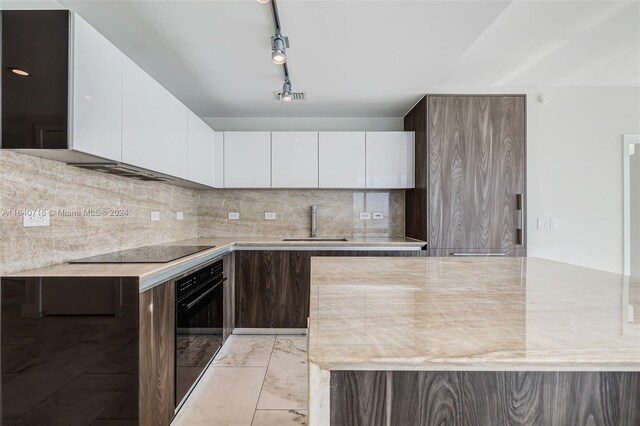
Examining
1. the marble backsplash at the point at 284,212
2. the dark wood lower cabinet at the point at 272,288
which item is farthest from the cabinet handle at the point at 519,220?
the marble backsplash at the point at 284,212

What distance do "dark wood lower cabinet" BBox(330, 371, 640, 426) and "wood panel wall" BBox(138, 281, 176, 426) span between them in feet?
3.70

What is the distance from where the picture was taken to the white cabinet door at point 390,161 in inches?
129

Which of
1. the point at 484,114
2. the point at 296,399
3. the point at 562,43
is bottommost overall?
the point at 296,399

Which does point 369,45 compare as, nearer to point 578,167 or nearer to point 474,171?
point 474,171

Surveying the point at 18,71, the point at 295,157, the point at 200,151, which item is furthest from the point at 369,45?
the point at 18,71

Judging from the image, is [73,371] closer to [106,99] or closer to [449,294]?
[106,99]

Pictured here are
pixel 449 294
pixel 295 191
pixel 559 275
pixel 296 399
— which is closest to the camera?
pixel 449 294

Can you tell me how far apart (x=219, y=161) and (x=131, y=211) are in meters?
1.18

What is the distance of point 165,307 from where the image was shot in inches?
63.0

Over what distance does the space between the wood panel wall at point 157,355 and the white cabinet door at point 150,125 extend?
2.51 ft

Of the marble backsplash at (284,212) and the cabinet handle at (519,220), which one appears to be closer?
the cabinet handle at (519,220)

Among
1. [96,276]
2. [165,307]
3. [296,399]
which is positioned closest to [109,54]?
[96,276]

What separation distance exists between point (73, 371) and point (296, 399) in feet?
3.97

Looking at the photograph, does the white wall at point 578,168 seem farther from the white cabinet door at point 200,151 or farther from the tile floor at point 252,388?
the white cabinet door at point 200,151
